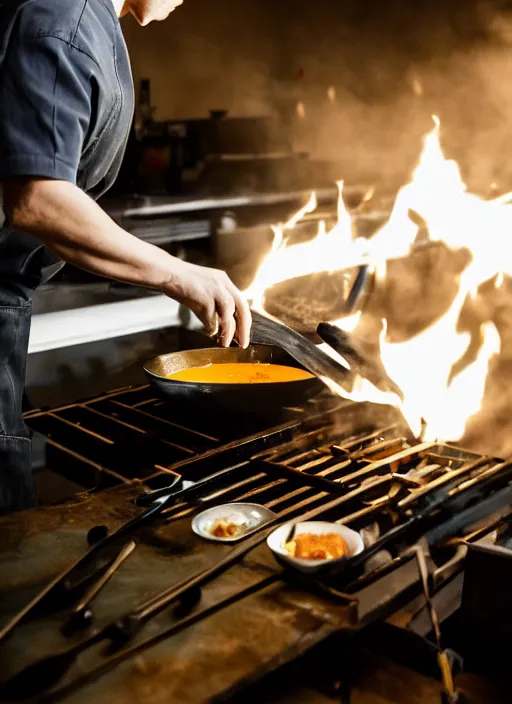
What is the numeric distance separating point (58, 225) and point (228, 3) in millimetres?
4413

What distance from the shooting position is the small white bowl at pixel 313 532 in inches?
50.0

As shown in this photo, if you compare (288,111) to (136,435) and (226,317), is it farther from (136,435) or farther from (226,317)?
(226,317)

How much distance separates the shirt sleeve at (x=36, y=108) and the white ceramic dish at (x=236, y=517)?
28.2 inches

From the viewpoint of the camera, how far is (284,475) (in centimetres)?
173

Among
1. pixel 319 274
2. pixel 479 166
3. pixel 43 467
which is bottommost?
pixel 43 467

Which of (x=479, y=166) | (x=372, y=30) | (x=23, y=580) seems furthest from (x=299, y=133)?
(x=23, y=580)

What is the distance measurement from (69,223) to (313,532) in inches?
29.4

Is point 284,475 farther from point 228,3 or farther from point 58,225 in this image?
point 228,3

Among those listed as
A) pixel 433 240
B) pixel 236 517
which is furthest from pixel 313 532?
pixel 433 240

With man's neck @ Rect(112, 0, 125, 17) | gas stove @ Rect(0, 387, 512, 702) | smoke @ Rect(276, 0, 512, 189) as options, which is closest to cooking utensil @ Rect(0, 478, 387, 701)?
gas stove @ Rect(0, 387, 512, 702)

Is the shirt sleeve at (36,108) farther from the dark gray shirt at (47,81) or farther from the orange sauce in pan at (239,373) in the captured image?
the orange sauce in pan at (239,373)

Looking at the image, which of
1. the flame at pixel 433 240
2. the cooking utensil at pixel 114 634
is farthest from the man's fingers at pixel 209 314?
the flame at pixel 433 240

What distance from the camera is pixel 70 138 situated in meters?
1.41

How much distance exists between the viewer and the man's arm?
4.55 ft
